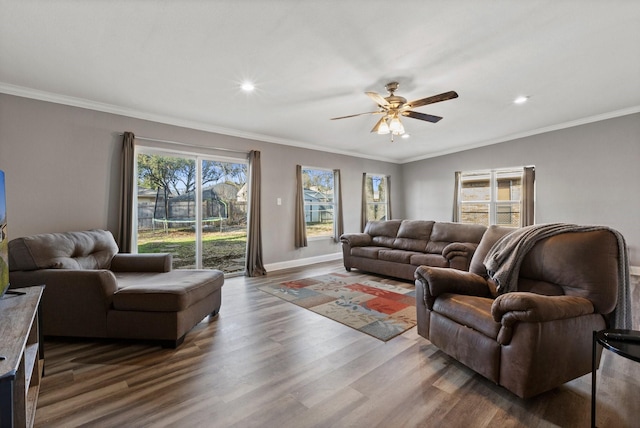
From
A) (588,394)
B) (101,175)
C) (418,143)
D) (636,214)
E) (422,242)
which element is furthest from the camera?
(418,143)

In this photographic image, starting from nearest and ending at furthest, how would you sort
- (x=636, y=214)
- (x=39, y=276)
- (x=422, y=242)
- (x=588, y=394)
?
(x=588, y=394) → (x=39, y=276) → (x=636, y=214) → (x=422, y=242)

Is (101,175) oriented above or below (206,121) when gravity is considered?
below

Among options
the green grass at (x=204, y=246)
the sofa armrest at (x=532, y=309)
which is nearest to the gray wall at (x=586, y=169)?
the sofa armrest at (x=532, y=309)

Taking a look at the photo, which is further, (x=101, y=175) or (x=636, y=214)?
(x=636, y=214)

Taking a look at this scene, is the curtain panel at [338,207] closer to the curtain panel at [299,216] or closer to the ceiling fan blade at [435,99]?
the curtain panel at [299,216]

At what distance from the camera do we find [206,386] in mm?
1900

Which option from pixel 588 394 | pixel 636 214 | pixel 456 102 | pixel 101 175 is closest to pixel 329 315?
pixel 588 394

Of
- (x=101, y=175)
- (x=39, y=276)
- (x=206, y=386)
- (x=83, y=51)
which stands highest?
(x=83, y=51)

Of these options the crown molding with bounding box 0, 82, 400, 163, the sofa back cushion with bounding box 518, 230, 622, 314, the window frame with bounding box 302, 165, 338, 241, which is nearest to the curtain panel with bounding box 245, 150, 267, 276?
the crown molding with bounding box 0, 82, 400, 163

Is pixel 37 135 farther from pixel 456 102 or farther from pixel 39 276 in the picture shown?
pixel 456 102

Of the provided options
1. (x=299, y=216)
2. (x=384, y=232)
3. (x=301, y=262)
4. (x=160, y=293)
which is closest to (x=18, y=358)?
(x=160, y=293)

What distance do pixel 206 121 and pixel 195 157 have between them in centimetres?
61

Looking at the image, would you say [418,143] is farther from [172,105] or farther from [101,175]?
[101,175]

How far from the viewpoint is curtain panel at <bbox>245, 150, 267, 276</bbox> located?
501 centimetres
